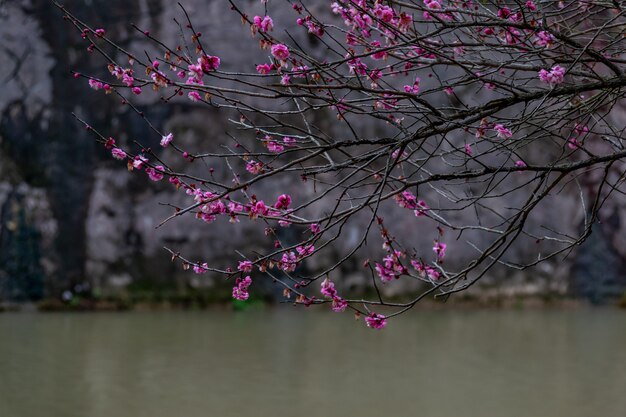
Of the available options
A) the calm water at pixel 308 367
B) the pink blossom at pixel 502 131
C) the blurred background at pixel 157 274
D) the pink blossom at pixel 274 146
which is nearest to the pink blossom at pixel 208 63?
the pink blossom at pixel 274 146

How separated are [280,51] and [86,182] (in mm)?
9868

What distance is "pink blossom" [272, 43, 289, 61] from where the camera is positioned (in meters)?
2.85

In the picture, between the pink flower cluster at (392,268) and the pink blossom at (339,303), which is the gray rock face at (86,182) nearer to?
the pink flower cluster at (392,268)

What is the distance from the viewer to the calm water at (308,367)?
19.0 ft

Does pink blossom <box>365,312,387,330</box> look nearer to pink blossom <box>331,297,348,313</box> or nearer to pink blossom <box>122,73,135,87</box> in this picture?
pink blossom <box>331,297,348,313</box>

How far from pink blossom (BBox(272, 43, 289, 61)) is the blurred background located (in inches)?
186

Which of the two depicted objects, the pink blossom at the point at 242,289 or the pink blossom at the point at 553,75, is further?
the pink blossom at the point at 242,289

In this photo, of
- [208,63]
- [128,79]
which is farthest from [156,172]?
[208,63]

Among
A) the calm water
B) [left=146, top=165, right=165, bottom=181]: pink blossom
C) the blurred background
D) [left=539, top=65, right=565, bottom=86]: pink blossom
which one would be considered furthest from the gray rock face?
[left=539, top=65, right=565, bottom=86]: pink blossom

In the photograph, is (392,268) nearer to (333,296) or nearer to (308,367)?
(333,296)

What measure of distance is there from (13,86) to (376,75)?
984cm

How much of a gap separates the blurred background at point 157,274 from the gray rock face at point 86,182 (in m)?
0.02

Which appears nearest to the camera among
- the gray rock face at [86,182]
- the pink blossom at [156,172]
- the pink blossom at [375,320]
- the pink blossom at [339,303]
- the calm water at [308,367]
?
the pink blossom at [156,172]

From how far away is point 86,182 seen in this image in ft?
40.0
